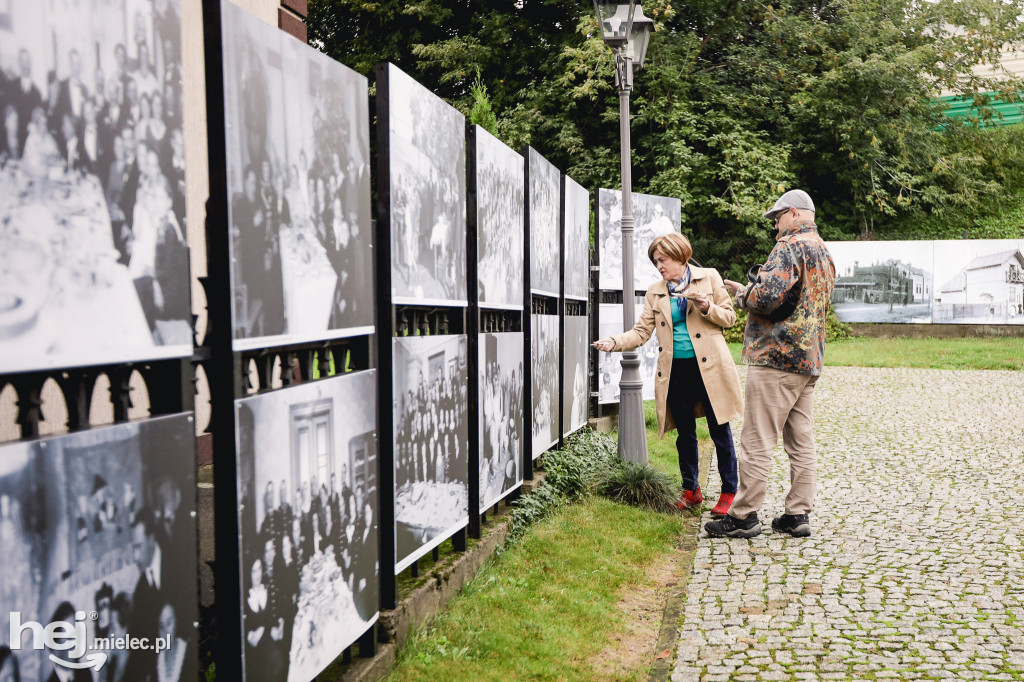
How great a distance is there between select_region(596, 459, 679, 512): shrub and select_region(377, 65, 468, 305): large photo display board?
267 cm

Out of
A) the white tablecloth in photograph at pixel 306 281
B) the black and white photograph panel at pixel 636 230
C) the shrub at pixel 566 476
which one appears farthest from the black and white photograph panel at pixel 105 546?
the black and white photograph panel at pixel 636 230

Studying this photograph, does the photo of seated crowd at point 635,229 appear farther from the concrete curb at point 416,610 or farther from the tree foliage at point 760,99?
the tree foliage at point 760,99

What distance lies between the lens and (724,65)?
27.2 m

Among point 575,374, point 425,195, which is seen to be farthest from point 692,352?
point 425,195

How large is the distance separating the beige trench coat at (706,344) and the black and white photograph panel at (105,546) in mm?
4431

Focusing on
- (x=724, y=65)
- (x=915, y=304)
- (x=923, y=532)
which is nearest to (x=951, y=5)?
(x=724, y=65)

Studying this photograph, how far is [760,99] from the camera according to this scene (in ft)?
86.9

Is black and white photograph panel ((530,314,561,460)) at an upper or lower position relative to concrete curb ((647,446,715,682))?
upper

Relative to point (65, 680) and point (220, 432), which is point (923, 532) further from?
point (65, 680)

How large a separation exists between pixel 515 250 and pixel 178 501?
3916 mm

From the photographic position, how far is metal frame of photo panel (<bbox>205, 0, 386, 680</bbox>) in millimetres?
2316

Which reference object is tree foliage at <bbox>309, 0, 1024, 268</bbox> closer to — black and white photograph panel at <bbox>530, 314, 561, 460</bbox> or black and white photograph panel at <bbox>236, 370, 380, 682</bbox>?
black and white photograph panel at <bbox>530, 314, 561, 460</bbox>

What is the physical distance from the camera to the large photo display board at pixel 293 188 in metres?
2.40

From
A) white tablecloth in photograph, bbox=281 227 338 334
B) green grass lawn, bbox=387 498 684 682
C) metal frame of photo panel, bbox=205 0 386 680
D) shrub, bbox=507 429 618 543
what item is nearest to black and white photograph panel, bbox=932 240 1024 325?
shrub, bbox=507 429 618 543
